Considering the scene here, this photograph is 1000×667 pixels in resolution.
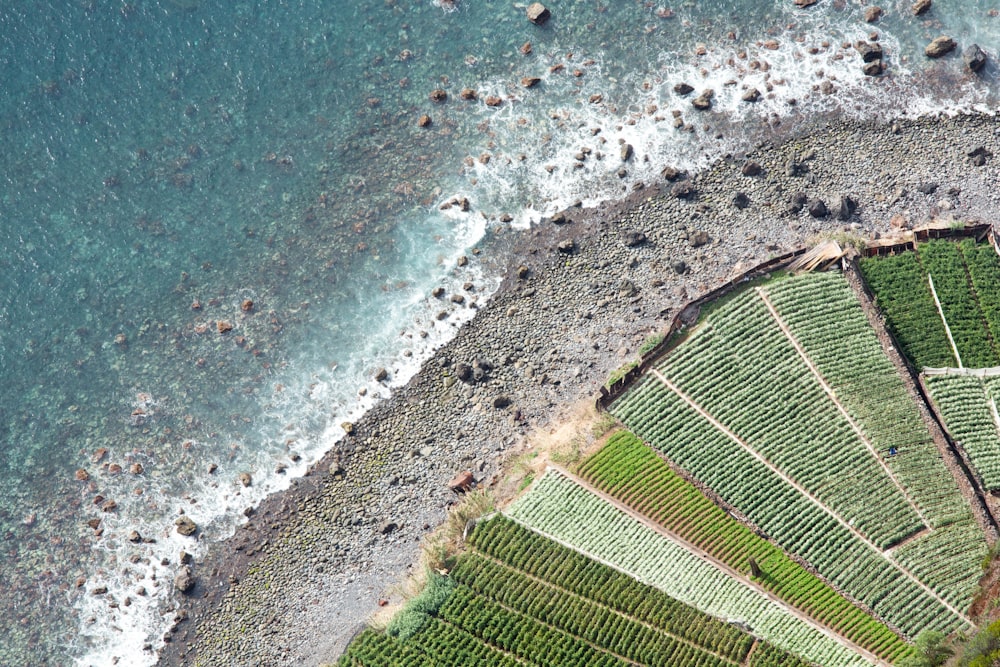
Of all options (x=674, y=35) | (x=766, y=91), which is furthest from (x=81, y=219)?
(x=766, y=91)

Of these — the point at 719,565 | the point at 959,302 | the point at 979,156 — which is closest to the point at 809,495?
the point at 719,565

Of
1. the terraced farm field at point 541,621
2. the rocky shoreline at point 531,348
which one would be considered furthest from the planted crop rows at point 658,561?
the rocky shoreline at point 531,348

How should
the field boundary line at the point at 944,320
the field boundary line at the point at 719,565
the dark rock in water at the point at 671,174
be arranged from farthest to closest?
→ the dark rock in water at the point at 671,174 → the field boundary line at the point at 944,320 → the field boundary line at the point at 719,565

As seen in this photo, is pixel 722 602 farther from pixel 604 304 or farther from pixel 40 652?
pixel 40 652

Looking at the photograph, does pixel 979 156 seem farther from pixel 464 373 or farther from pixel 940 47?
pixel 464 373

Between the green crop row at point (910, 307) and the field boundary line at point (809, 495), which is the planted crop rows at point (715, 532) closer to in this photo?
the field boundary line at point (809, 495)

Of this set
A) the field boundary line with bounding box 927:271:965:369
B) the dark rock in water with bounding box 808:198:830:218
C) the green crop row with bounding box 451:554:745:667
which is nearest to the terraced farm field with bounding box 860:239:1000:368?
the field boundary line with bounding box 927:271:965:369

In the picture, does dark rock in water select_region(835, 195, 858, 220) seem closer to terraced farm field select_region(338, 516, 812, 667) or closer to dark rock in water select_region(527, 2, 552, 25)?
dark rock in water select_region(527, 2, 552, 25)
